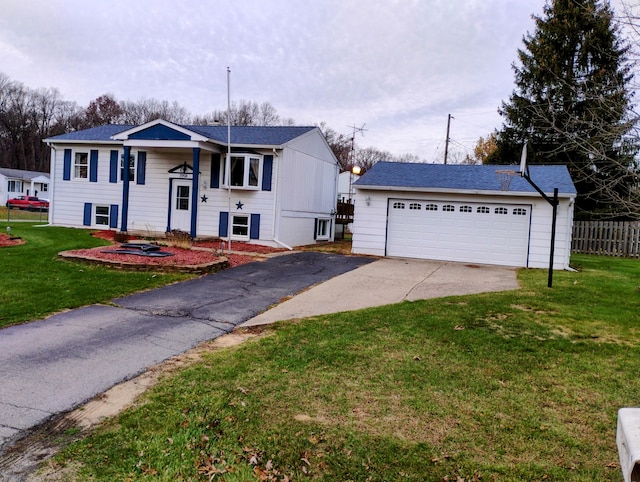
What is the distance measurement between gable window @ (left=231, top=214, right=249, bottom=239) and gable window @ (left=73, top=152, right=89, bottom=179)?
7.62 m

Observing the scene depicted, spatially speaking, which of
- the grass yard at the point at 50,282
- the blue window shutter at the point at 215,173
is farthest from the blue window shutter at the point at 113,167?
the grass yard at the point at 50,282

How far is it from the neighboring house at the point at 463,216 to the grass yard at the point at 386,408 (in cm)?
919

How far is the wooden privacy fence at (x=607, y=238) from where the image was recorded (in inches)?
830

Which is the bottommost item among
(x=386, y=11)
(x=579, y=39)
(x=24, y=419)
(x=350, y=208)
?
(x=24, y=419)

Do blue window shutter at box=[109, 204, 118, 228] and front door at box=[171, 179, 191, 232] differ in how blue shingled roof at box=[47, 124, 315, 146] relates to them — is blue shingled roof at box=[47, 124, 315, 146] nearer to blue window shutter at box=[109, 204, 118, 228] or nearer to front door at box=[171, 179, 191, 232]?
front door at box=[171, 179, 191, 232]

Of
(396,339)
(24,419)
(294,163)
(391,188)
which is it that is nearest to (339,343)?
(396,339)

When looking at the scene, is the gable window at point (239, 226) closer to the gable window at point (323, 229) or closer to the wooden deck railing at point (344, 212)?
the gable window at point (323, 229)

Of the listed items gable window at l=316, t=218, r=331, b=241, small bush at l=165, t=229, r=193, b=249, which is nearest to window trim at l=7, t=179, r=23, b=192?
gable window at l=316, t=218, r=331, b=241

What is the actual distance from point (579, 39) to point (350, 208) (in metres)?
15.3

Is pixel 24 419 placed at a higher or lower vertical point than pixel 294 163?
lower

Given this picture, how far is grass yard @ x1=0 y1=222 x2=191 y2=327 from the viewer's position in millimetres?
7250

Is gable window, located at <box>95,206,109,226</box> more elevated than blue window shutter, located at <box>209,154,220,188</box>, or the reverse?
blue window shutter, located at <box>209,154,220,188</box>

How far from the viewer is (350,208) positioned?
25.9m

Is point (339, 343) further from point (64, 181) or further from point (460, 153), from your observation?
point (460, 153)
